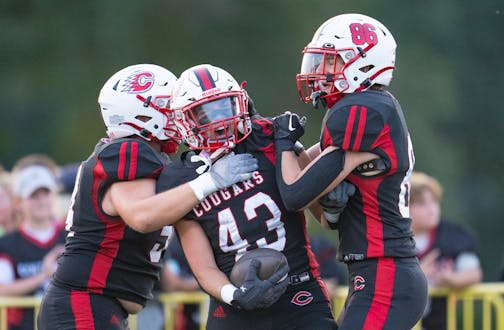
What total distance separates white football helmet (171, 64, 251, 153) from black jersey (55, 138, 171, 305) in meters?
0.28

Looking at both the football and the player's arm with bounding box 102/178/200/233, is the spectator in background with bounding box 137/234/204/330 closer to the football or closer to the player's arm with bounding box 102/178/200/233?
the player's arm with bounding box 102/178/200/233

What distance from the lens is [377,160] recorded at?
479cm

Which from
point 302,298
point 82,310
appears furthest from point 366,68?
point 82,310

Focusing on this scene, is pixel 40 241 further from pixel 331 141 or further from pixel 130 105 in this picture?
pixel 331 141

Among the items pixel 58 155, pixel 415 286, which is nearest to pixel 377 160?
pixel 415 286

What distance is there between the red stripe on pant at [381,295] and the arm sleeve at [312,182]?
1.32 feet

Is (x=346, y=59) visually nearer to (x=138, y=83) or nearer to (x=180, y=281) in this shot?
(x=138, y=83)

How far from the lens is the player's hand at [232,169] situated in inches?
187

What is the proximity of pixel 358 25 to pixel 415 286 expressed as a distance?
1.13m

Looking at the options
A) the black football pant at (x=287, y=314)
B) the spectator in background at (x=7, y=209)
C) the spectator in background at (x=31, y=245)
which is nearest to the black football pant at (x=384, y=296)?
the black football pant at (x=287, y=314)

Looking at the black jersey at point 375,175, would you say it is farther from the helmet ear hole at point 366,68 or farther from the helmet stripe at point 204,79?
the helmet stripe at point 204,79

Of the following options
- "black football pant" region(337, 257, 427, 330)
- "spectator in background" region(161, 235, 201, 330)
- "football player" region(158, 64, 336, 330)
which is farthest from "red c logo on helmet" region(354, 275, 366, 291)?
"spectator in background" region(161, 235, 201, 330)

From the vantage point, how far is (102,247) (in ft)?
17.1

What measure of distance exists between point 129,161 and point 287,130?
0.68 meters
